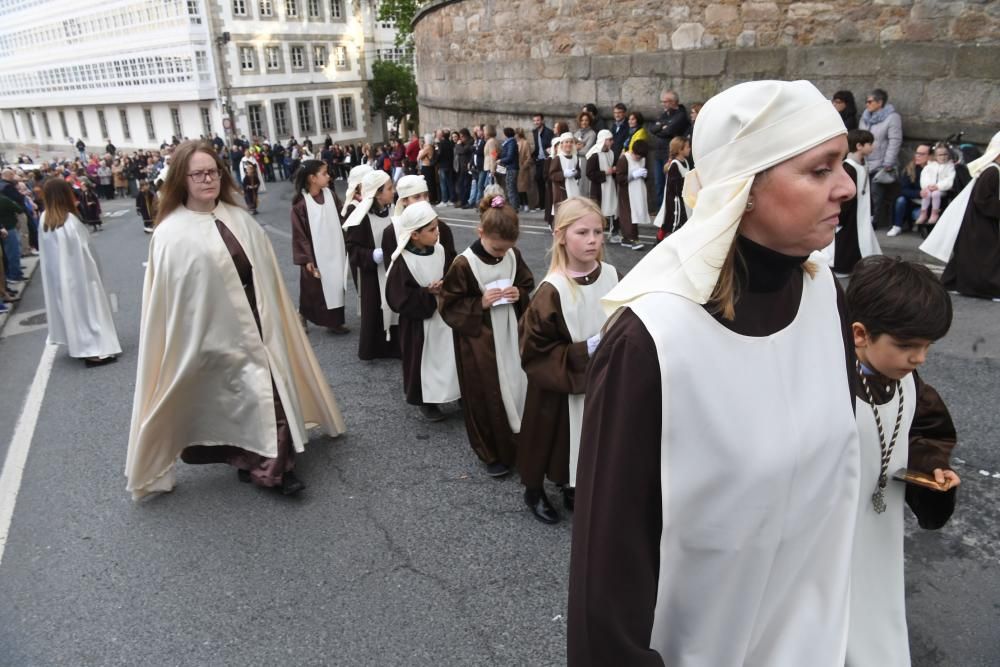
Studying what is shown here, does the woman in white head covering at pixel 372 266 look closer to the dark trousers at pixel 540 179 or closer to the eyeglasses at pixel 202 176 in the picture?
the eyeglasses at pixel 202 176

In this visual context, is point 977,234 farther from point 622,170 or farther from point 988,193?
point 622,170

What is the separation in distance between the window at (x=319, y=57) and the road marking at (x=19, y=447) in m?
46.3

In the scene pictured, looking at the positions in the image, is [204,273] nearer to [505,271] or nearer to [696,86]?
[505,271]

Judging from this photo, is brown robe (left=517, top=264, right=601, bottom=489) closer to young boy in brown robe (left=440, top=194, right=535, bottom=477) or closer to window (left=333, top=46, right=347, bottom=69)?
young boy in brown robe (left=440, top=194, right=535, bottom=477)

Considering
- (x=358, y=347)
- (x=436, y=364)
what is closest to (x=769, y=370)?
(x=436, y=364)

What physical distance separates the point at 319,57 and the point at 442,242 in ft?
162

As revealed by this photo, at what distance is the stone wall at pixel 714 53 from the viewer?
9.78 metres

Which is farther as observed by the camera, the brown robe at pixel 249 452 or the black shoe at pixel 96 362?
the black shoe at pixel 96 362

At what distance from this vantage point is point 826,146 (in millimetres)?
1423

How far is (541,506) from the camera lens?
4203 millimetres

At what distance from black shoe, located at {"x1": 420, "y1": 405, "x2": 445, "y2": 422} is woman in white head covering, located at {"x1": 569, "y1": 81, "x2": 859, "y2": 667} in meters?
4.15

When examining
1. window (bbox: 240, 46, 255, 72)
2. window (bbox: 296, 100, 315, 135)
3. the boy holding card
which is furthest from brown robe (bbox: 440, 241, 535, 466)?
window (bbox: 296, 100, 315, 135)

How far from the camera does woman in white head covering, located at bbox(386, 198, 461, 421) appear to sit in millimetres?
5270

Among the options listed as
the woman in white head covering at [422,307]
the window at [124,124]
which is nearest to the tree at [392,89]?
the window at [124,124]
